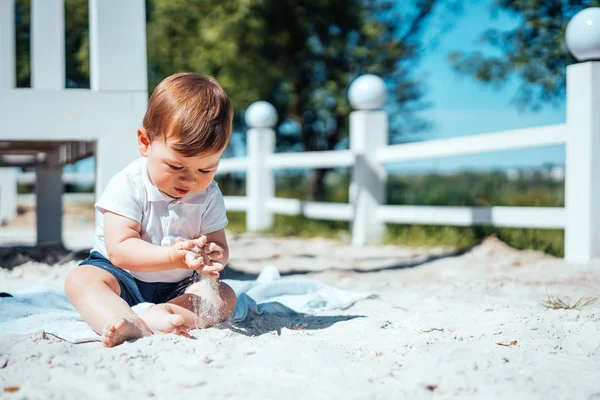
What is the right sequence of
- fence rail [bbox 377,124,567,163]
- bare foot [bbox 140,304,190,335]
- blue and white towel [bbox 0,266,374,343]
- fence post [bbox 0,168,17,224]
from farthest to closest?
fence post [bbox 0,168,17,224] < fence rail [bbox 377,124,567,163] < blue and white towel [bbox 0,266,374,343] < bare foot [bbox 140,304,190,335]

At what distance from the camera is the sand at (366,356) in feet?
4.79

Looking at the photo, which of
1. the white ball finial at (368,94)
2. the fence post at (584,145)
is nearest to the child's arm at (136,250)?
the fence post at (584,145)

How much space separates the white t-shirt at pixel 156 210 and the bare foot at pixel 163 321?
248mm

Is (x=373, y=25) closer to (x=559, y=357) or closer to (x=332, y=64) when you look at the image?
(x=332, y=64)

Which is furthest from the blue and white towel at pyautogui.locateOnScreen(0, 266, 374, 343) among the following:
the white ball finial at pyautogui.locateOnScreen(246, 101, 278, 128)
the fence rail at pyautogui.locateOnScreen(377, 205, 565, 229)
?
the white ball finial at pyautogui.locateOnScreen(246, 101, 278, 128)

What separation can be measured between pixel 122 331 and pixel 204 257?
31 centimetres

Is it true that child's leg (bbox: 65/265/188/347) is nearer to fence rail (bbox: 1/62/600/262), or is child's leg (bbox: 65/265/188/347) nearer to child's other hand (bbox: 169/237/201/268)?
child's other hand (bbox: 169/237/201/268)

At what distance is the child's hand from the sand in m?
0.20

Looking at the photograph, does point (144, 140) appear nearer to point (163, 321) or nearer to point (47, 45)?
point (163, 321)

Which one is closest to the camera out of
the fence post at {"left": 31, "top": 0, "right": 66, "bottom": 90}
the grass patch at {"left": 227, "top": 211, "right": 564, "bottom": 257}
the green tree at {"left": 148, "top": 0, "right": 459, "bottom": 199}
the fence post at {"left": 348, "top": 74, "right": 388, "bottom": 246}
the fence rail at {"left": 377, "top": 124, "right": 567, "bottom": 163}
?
the fence post at {"left": 31, "top": 0, "right": 66, "bottom": 90}

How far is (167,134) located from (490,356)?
1.14 metres

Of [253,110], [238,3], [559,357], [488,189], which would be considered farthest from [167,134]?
[238,3]

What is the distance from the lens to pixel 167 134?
1944 mm

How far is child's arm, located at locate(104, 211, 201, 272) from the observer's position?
1851 millimetres
